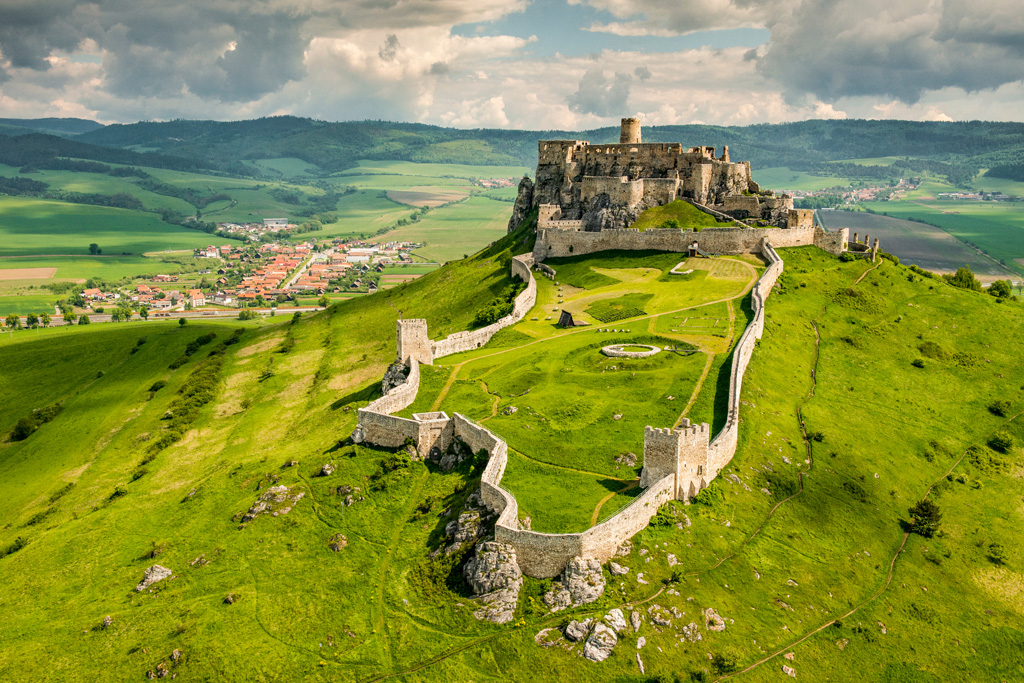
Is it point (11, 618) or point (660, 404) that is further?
point (660, 404)

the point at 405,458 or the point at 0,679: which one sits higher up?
the point at 405,458

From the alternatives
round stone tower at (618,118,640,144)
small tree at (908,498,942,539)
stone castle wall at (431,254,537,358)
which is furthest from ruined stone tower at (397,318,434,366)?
round stone tower at (618,118,640,144)

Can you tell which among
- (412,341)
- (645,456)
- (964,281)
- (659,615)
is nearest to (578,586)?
(659,615)

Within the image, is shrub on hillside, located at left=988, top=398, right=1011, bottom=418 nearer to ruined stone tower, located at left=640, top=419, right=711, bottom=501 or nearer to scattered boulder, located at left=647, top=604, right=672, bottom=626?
ruined stone tower, located at left=640, top=419, right=711, bottom=501

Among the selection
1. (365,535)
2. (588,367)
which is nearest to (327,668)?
(365,535)

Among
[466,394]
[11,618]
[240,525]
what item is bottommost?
[11,618]

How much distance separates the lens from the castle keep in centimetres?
11236

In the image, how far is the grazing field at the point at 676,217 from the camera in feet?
360

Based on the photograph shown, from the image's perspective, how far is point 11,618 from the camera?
5612 cm

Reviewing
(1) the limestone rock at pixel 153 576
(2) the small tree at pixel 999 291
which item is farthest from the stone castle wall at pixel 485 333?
(2) the small tree at pixel 999 291

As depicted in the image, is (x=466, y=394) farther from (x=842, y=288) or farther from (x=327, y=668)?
(x=842, y=288)

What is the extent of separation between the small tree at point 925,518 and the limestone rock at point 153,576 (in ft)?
178

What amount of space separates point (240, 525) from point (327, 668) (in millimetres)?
18936

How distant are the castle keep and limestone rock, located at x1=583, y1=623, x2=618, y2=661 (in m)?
79.5
